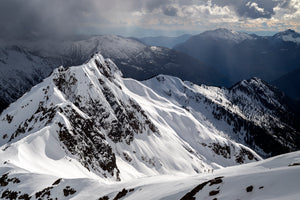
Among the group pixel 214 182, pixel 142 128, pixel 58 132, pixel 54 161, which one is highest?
pixel 214 182

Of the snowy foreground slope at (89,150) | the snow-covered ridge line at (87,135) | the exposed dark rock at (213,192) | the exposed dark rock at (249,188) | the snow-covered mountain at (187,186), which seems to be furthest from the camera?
the snow-covered ridge line at (87,135)

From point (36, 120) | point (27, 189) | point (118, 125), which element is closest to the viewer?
point (27, 189)

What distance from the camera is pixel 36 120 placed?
9106 cm

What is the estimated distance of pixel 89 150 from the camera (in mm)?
83000

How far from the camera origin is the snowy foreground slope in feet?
141

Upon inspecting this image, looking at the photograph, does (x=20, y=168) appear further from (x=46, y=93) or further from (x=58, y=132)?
(x=46, y=93)

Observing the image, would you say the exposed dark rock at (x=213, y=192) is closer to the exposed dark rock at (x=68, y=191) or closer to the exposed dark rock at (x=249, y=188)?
the exposed dark rock at (x=249, y=188)

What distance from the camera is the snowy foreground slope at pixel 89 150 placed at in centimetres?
4294

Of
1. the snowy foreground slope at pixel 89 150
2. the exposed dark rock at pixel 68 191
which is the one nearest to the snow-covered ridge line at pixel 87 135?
the snowy foreground slope at pixel 89 150

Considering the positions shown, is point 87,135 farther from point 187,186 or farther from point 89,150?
point 187,186

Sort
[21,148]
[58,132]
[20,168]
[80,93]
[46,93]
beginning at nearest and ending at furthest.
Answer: [20,168] < [21,148] < [58,132] < [46,93] < [80,93]

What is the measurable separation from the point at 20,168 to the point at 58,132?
26.0 metres

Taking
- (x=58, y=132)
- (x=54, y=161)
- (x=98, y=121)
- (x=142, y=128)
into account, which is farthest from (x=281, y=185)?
(x=142, y=128)

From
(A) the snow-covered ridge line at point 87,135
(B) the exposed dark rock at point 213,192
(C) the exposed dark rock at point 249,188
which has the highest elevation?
(C) the exposed dark rock at point 249,188
